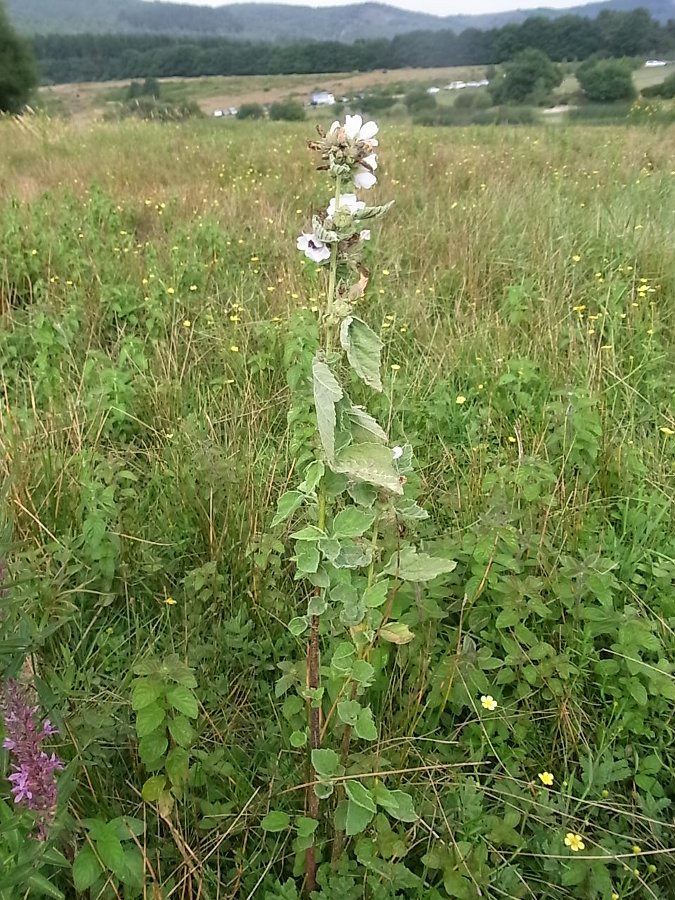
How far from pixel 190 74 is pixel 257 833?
51026mm

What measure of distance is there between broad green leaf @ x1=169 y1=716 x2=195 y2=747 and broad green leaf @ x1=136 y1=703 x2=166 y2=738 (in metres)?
0.02

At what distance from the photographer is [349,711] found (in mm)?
1215

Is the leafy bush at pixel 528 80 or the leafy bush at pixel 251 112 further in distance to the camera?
the leafy bush at pixel 528 80

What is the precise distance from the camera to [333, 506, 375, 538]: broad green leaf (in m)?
1.11

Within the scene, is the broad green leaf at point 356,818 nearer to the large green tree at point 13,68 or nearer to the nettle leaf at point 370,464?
the nettle leaf at point 370,464

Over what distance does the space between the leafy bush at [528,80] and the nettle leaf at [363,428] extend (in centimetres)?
2067

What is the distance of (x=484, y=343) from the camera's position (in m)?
3.24

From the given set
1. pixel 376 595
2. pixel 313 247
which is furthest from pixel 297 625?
pixel 313 247

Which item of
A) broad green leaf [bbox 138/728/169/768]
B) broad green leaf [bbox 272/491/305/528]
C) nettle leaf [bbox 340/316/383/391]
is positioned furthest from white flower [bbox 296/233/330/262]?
broad green leaf [bbox 138/728/169/768]

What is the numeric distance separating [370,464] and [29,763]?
686mm

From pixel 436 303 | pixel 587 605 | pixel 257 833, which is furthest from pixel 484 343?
pixel 257 833

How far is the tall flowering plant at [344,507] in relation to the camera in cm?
102

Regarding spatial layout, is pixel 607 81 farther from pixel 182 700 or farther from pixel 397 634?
pixel 182 700

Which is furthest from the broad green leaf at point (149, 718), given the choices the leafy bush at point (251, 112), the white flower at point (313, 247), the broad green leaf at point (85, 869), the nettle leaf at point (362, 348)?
the leafy bush at point (251, 112)
